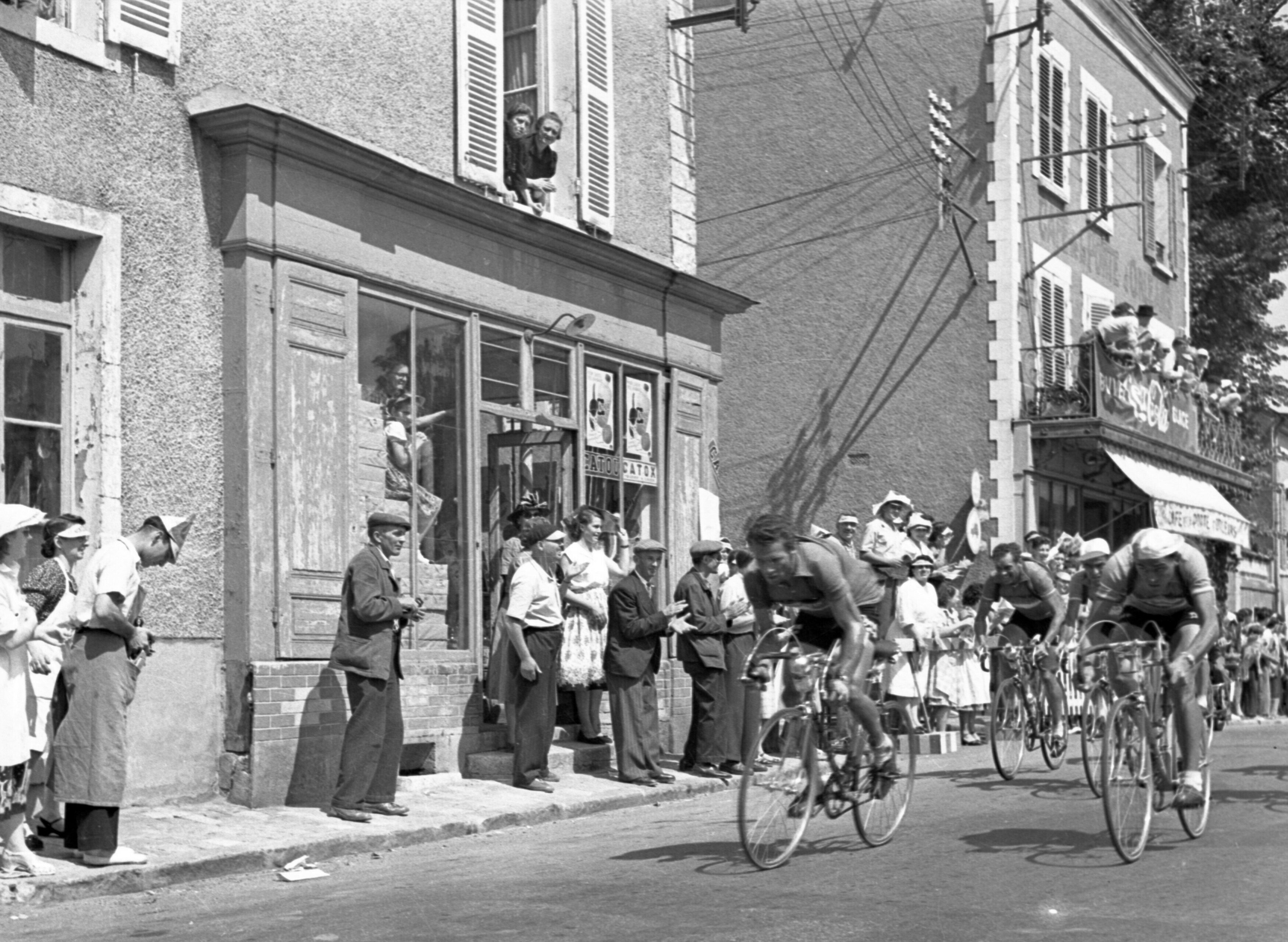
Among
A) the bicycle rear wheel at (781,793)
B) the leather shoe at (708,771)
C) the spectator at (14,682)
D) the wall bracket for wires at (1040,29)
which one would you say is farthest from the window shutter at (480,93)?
the wall bracket for wires at (1040,29)

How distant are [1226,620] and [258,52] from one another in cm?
2090

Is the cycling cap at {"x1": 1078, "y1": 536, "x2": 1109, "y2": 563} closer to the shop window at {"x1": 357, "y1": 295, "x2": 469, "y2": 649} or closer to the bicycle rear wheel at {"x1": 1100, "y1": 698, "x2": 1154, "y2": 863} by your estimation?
the shop window at {"x1": 357, "y1": 295, "x2": 469, "y2": 649}

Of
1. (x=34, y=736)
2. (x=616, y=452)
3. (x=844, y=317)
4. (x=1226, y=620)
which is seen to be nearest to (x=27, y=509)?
(x=34, y=736)

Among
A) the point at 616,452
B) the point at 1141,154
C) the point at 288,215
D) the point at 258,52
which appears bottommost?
the point at 616,452

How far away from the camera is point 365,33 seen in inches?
548

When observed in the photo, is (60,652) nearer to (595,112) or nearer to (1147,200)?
(595,112)

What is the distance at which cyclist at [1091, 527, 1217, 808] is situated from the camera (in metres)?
9.45

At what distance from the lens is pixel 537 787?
13.5 metres

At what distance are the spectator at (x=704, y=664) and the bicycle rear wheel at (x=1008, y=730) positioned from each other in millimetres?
2336

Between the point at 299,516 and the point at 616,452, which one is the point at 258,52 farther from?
the point at 616,452

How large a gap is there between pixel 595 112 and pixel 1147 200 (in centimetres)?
1766

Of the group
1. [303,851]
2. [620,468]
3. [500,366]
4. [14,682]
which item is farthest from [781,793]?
[620,468]

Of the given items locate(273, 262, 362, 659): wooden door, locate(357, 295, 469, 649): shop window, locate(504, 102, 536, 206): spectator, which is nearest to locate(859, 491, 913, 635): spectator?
locate(357, 295, 469, 649): shop window

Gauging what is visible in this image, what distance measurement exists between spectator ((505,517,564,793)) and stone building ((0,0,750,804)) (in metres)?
0.84
